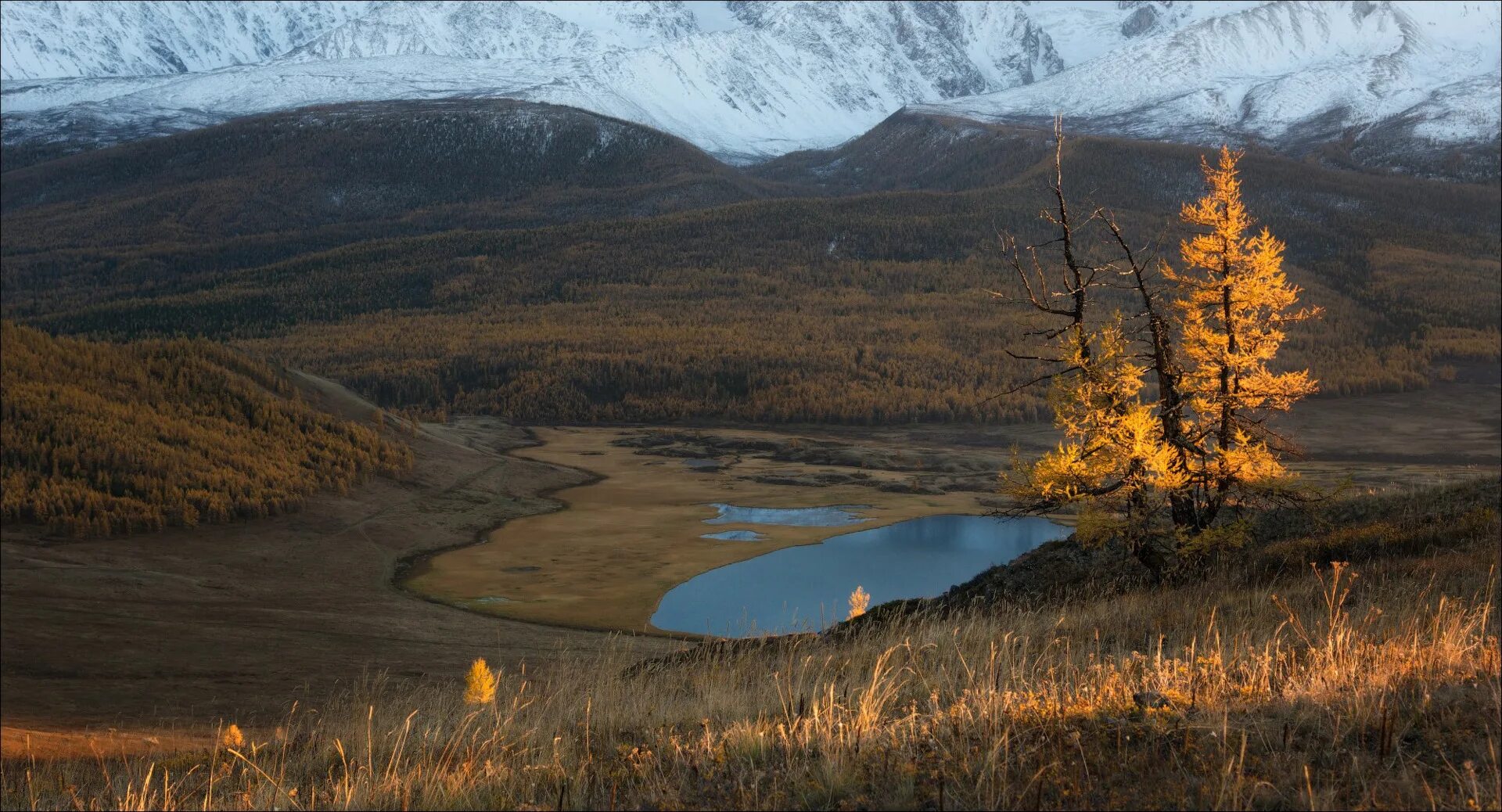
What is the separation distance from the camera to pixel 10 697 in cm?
2561

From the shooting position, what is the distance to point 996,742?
6164 millimetres

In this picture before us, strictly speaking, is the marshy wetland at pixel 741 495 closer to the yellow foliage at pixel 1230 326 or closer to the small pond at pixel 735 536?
the small pond at pixel 735 536

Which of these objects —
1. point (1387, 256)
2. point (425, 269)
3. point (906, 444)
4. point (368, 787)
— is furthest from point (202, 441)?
point (1387, 256)

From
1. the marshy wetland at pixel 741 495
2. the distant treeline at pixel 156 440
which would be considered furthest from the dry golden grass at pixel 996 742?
the distant treeline at pixel 156 440

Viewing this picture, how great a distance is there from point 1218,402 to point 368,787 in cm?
1678

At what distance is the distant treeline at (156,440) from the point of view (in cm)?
4444

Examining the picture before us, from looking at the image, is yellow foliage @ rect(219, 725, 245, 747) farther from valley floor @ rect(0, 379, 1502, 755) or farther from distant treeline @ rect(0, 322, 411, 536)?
distant treeline @ rect(0, 322, 411, 536)

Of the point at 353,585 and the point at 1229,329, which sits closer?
the point at 1229,329

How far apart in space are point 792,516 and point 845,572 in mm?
13684

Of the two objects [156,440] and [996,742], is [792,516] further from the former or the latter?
[996,742]

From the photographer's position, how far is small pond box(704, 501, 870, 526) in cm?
5834

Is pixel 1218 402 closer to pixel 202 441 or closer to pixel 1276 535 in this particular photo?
pixel 1276 535

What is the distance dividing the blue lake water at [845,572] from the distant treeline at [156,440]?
18.9 m

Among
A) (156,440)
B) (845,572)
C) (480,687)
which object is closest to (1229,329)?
(480,687)
